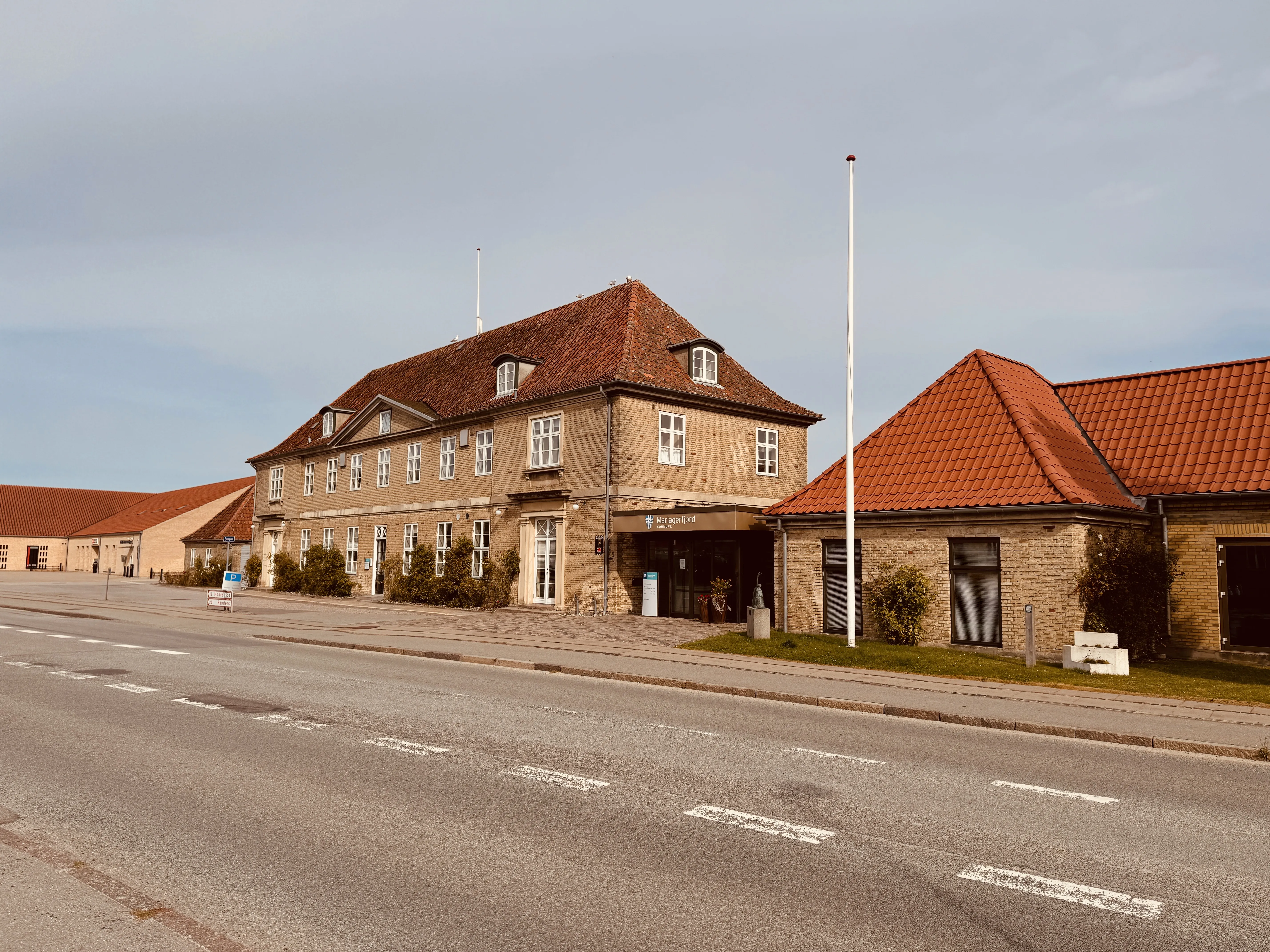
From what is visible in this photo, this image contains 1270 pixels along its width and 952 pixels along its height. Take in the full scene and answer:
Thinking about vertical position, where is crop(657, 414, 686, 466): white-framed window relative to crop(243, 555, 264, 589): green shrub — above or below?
above

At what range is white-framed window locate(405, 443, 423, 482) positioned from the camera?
3678 cm

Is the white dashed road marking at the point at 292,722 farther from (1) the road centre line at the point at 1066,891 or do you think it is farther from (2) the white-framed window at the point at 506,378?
(2) the white-framed window at the point at 506,378

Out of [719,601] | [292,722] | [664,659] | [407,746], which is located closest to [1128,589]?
[664,659]

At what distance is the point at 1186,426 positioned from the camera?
20.6 meters

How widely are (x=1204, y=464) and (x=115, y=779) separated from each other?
65.2 ft

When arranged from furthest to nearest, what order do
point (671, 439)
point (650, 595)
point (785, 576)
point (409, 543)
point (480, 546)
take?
1. point (409, 543)
2. point (480, 546)
3. point (671, 439)
4. point (650, 595)
5. point (785, 576)

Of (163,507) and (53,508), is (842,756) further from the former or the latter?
(53,508)

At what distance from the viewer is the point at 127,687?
12125mm

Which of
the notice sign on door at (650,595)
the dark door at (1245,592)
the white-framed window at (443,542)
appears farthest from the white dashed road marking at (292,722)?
the white-framed window at (443,542)

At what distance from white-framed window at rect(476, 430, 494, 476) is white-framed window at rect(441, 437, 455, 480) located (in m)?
1.61

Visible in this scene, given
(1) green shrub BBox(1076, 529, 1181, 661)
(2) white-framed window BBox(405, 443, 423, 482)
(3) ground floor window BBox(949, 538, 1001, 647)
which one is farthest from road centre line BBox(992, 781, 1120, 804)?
(2) white-framed window BBox(405, 443, 423, 482)

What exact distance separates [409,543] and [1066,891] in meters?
33.6

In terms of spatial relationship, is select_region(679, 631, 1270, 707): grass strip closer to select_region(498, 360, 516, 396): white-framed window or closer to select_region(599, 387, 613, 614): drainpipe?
select_region(599, 387, 613, 614): drainpipe

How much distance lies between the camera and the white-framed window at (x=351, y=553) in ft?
132
